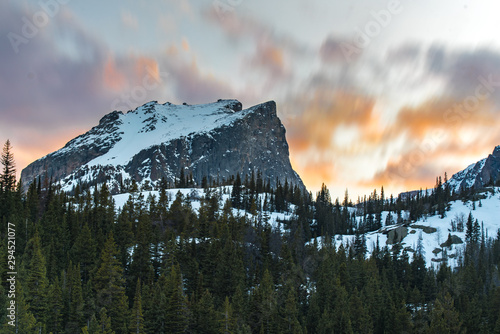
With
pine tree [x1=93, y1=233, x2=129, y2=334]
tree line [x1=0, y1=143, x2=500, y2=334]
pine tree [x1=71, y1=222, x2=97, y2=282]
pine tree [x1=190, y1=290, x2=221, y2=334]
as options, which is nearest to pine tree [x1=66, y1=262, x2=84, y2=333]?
tree line [x1=0, y1=143, x2=500, y2=334]

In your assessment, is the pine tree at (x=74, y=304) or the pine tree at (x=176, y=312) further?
the pine tree at (x=176, y=312)

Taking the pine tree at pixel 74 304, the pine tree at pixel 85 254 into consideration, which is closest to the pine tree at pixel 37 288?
the pine tree at pixel 74 304

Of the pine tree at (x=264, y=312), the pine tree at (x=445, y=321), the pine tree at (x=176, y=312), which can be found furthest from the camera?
the pine tree at (x=264, y=312)

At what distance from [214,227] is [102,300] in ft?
166

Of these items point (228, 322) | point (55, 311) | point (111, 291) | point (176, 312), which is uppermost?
point (111, 291)

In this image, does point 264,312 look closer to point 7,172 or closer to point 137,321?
point 137,321

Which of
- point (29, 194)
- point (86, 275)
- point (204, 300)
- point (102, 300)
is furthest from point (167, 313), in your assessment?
point (29, 194)

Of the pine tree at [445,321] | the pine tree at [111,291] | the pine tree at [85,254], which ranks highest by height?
the pine tree at [85,254]

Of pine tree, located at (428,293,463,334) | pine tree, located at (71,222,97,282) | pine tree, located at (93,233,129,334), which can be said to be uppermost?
pine tree, located at (71,222,97,282)

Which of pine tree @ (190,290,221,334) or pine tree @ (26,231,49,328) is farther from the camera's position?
pine tree @ (190,290,221,334)

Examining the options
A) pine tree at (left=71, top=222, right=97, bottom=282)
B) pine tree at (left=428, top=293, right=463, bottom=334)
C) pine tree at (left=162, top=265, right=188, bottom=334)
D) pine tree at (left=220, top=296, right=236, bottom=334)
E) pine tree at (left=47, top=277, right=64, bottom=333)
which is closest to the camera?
pine tree at (left=47, top=277, right=64, bottom=333)

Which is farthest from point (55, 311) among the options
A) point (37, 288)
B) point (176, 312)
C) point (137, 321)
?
point (176, 312)

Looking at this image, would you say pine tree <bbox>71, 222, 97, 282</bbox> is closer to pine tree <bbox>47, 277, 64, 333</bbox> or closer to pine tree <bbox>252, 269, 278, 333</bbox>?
A: pine tree <bbox>47, 277, 64, 333</bbox>

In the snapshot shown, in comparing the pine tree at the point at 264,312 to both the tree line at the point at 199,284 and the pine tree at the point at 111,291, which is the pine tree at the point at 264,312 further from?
the pine tree at the point at 111,291
